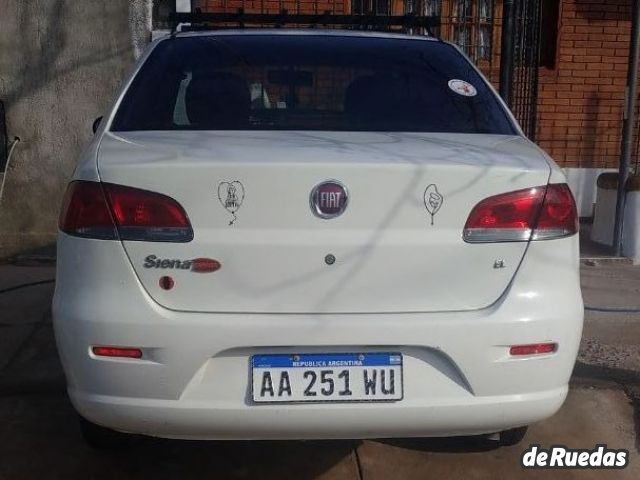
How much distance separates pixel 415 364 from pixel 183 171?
3.08ft

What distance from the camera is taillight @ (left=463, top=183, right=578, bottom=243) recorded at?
2.60 m

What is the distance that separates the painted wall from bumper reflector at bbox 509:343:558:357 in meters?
4.63

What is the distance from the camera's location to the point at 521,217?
2641 millimetres

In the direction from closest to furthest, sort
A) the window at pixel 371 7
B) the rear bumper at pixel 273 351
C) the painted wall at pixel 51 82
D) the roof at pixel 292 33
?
the rear bumper at pixel 273 351, the roof at pixel 292 33, the painted wall at pixel 51 82, the window at pixel 371 7

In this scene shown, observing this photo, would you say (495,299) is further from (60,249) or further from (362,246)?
(60,249)

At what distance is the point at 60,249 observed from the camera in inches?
107

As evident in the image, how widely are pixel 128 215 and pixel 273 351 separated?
2.03 ft

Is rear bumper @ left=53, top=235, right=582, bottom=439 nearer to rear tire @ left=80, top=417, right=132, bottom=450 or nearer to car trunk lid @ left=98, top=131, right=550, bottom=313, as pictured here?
car trunk lid @ left=98, top=131, right=550, bottom=313

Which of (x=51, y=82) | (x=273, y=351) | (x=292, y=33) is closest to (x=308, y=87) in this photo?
(x=292, y=33)

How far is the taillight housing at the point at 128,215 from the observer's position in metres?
2.54

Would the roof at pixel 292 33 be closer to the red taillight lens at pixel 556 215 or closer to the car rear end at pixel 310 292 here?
the car rear end at pixel 310 292

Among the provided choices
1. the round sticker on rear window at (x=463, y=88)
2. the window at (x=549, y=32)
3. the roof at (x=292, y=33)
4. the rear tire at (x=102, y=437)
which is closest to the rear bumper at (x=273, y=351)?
the rear tire at (x=102, y=437)

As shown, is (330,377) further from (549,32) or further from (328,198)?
(549,32)

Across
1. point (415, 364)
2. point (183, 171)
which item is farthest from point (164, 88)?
point (415, 364)
